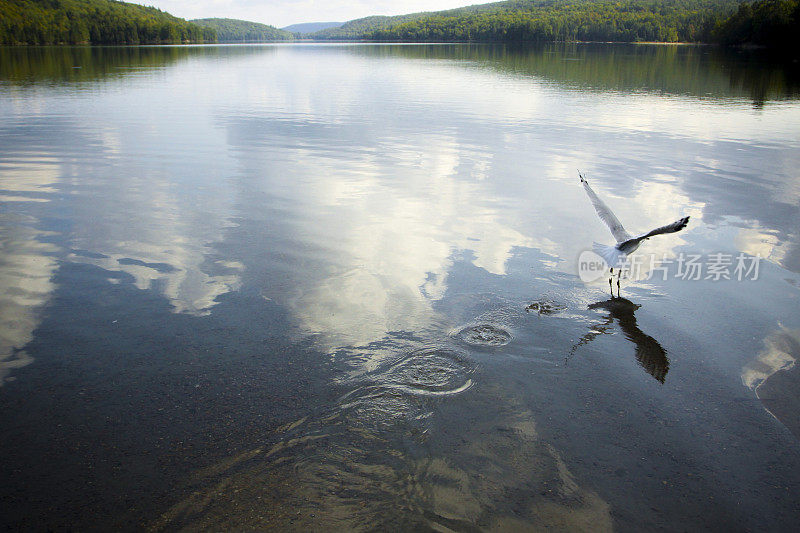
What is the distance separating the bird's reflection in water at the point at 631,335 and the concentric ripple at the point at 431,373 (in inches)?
51.2

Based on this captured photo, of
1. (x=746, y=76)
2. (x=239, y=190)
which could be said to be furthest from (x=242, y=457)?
(x=746, y=76)

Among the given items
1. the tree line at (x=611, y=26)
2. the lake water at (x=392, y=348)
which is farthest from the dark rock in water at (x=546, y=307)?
the tree line at (x=611, y=26)

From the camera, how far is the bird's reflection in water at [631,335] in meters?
5.75

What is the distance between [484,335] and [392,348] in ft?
3.67

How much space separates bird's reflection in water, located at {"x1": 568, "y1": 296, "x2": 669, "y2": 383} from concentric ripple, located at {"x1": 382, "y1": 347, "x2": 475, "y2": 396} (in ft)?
4.27

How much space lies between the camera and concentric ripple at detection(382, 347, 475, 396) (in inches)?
203

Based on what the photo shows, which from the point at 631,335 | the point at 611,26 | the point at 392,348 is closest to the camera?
the point at 392,348

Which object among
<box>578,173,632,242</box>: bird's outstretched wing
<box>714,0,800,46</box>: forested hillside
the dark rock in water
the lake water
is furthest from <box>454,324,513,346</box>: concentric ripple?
<box>714,0,800,46</box>: forested hillside

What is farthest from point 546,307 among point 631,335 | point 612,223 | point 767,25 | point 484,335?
point 767,25

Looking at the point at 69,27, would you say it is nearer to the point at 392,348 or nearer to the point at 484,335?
the point at 392,348

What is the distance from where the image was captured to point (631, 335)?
6316mm

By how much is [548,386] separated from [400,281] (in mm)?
2833

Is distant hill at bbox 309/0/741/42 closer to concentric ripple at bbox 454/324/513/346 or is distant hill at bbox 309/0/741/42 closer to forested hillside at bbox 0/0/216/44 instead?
forested hillside at bbox 0/0/216/44

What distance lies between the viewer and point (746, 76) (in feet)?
138
